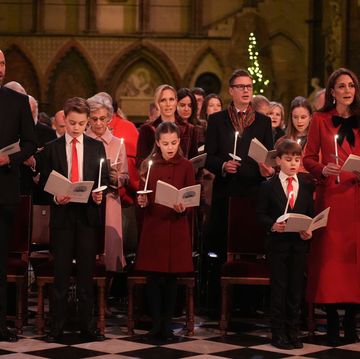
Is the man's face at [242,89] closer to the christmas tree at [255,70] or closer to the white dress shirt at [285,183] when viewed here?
the white dress shirt at [285,183]

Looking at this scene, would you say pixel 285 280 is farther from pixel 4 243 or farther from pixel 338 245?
pixel 4 243

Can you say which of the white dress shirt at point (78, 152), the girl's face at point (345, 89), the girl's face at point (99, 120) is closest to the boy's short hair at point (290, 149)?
the girl's face at point (345, 89)

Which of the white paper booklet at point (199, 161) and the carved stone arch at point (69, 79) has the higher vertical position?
the carved stone arch at point (69, 79)

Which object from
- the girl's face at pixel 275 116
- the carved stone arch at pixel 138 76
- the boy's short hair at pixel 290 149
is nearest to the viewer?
the boy's short hair at pixel 290 149

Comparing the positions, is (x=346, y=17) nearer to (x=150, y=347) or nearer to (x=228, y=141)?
(x=228, y=141)

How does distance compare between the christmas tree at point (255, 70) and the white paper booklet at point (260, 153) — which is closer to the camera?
the white paper booklet at point (260, 153)

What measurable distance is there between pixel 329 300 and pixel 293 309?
255mm

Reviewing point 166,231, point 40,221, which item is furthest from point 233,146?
point 40,221

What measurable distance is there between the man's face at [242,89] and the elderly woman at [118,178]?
3.18 ft

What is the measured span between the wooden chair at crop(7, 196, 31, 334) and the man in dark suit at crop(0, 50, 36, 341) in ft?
1.27

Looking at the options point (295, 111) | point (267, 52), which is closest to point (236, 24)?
point (267, 52)

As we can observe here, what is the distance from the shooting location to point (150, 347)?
6641 mm

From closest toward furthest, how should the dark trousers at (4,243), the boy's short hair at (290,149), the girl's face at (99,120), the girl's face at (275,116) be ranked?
1. the dark trousers at (4,243)
2. the boy's short hair at (290,149)
3. the girl's face at (99,120)
4. the girl's face at (275,116)

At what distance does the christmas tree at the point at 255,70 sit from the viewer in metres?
17.5
